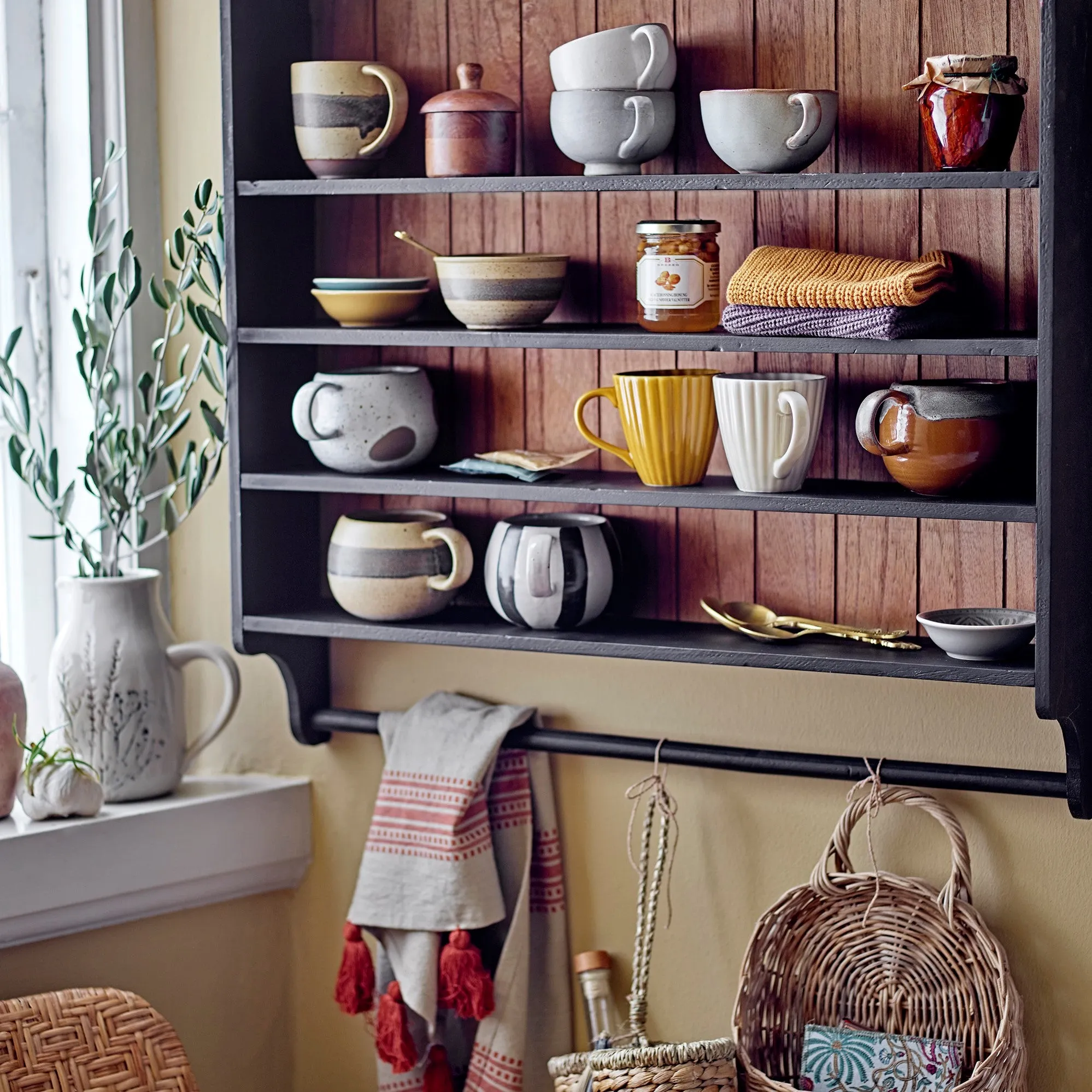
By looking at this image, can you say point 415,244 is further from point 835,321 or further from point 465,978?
point 465,978

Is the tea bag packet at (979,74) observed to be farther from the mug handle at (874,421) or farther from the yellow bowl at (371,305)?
the yellow bowl at (371,305)

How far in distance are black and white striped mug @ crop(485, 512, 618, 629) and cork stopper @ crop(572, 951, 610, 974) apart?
15.9 inches

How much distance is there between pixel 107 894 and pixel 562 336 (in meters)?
0.84

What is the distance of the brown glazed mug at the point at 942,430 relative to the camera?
1.55 metres

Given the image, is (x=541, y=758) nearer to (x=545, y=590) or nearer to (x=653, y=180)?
(x=545, y=590)

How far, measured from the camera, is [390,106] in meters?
1.79

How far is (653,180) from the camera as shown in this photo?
62.7 inches

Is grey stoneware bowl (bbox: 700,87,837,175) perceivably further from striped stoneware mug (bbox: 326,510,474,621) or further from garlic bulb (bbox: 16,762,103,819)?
garlic bulb (bbox: 16,762,103,819)

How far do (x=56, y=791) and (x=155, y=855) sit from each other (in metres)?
0.16

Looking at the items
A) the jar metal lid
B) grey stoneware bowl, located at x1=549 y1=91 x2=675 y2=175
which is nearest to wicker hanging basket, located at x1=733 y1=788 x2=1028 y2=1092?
the jar metal lid

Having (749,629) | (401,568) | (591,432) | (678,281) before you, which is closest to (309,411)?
(401,568)

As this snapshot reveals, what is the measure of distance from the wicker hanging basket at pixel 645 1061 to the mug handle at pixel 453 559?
295 millimetres

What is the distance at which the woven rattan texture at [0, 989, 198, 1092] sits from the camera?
1659mm

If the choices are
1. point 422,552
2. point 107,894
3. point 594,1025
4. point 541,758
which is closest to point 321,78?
point 422,552
